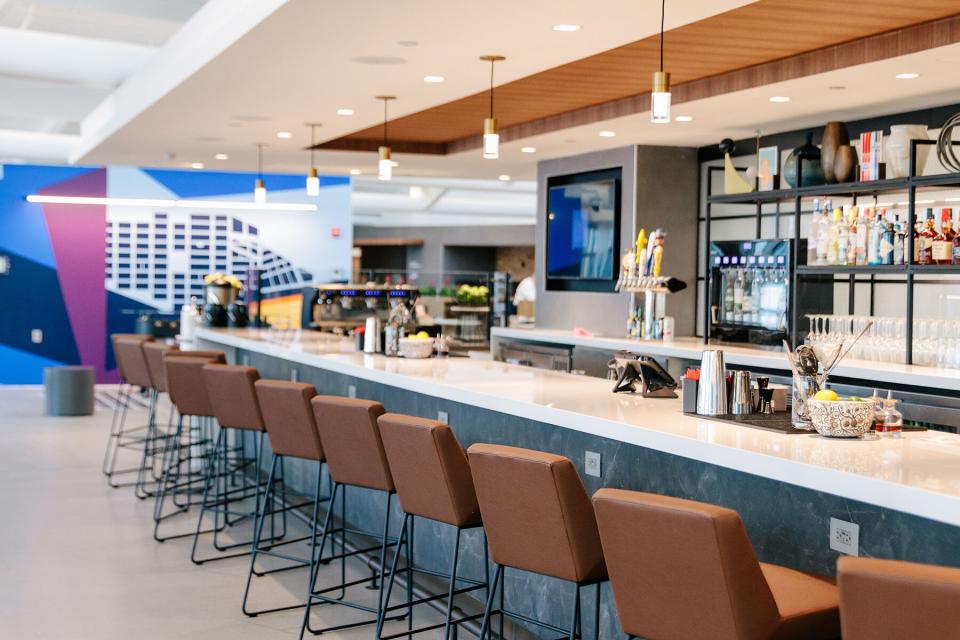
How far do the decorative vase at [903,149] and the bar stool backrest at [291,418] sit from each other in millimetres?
3289

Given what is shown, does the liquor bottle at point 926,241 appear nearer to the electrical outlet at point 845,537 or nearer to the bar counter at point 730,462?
the bar counter at point 730,462

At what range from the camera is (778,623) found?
2.35m

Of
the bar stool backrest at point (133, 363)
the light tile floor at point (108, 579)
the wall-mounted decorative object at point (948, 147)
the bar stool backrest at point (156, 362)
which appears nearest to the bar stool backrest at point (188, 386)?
the light tile floor at point (108, 579)

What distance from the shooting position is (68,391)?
1068 centimetres

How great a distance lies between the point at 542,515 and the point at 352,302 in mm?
6579

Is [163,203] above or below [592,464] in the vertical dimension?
above

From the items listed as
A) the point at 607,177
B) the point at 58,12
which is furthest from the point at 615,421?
the point at 58,12

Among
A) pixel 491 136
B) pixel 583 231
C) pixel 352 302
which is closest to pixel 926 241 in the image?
pixel 491 136

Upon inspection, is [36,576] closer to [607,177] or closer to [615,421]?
[615,421]

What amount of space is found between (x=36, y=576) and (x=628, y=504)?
372 centimetres

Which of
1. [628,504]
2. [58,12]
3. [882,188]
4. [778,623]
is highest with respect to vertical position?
[58,12]

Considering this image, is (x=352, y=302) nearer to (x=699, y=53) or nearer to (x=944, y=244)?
(x=699, y=53)

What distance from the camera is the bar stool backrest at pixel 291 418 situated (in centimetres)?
455

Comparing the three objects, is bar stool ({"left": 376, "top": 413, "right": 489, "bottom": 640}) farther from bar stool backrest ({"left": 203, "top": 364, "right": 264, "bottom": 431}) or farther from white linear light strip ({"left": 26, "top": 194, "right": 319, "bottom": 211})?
white linear light strip ({"left": 26, "top": 194, "right": 319, "bottom": 211})
